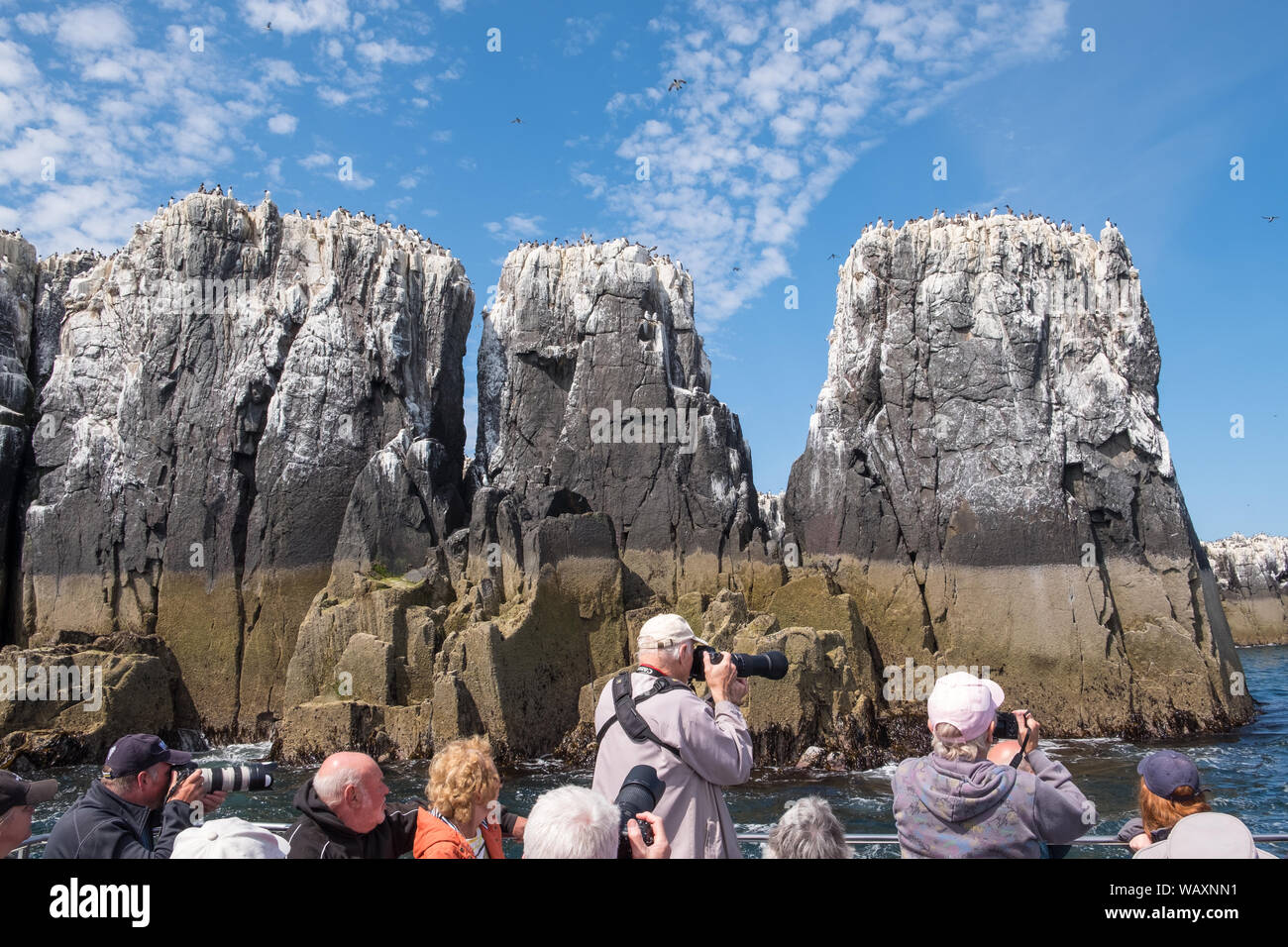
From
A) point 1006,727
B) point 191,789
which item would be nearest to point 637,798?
point 1006,727

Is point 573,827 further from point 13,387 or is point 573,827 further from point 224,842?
point 13,387

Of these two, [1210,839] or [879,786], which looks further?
[879,786]

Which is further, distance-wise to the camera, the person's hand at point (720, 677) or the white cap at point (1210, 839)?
the person's hand at point (720, 677)

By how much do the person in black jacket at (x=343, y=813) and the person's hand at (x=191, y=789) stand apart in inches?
38.8

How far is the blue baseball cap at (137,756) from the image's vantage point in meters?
4.80

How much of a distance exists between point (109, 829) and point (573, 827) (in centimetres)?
275

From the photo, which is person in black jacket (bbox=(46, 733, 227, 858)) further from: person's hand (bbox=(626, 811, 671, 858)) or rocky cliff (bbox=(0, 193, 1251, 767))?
rocky cliff (bbox=(0, 193, 1251, 767))

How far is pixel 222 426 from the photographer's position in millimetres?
29266

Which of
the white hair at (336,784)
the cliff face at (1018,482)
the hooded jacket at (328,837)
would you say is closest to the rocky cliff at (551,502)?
the cliff face at (1018,482)

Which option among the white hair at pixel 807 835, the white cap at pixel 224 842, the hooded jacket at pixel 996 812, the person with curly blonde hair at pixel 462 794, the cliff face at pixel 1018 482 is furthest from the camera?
the cliff face at pixel 1018 482

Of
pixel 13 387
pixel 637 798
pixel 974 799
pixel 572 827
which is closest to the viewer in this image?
pixel 572 827

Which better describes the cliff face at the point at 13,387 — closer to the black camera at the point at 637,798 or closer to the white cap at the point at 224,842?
the white cap at the point at 224,842
